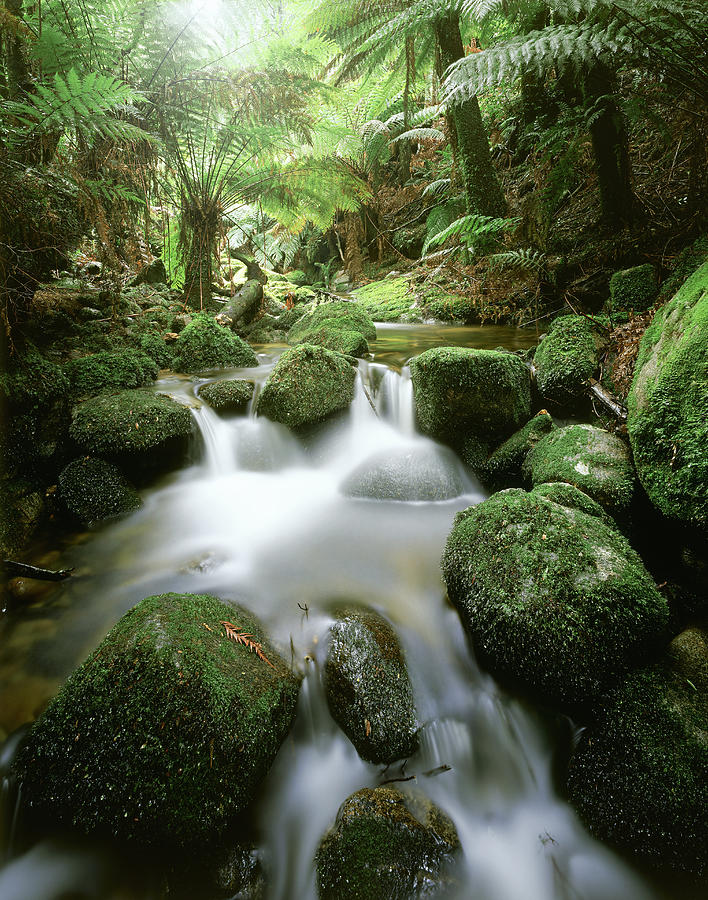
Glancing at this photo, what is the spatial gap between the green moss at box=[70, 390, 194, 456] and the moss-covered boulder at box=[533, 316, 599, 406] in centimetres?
311

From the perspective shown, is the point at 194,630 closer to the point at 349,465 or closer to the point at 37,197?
the point at 349,465

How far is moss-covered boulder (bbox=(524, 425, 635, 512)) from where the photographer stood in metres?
2.37

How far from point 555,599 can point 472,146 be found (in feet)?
20.6

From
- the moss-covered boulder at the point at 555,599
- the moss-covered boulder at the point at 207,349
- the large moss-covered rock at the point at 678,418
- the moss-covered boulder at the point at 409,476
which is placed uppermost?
the moss-covered boulder at the point at 207,349

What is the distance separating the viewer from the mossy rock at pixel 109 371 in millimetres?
3605

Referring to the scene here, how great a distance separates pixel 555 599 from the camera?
5.90 ft

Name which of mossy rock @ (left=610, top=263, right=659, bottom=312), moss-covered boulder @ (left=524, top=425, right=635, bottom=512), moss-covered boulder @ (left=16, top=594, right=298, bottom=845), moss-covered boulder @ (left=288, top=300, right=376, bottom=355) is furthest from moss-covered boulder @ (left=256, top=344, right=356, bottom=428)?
mossy rock @ (left=610, top=263, right=659, bottom=312)

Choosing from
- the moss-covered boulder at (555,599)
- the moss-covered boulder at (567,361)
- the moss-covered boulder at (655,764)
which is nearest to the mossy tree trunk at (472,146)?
the moss-covered boulder at (567,361)

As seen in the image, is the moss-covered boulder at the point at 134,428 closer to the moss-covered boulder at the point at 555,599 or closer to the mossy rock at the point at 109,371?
the mossy rock at the point at 109,371

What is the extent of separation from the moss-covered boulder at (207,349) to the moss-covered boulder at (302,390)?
162 centimetres

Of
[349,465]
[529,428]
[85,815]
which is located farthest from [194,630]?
[529,428]

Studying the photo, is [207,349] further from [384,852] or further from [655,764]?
[655,764]

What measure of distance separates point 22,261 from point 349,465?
2.89m

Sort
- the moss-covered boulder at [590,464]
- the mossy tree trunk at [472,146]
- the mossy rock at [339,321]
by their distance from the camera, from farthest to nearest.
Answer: the mossy rock at [339,321], the mossy tree trunk at [472,146], the moss-covered boulder at [590,464]
